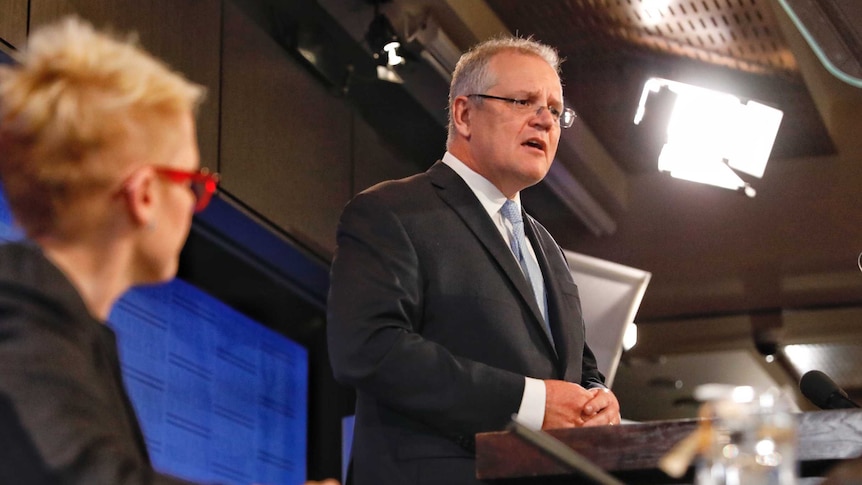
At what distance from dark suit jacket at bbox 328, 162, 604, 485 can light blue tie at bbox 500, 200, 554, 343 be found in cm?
2

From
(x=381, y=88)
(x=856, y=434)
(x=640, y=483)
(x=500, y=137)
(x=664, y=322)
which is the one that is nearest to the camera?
(x=856, y=434)

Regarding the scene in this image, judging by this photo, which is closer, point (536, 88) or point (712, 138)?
point (536, 88)

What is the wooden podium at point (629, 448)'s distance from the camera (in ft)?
5.36

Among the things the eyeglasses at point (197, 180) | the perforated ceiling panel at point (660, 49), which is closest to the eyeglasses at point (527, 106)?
the eyeglasses at point (197, 180)

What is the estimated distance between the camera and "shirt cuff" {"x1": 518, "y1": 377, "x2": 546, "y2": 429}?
6.84 feet

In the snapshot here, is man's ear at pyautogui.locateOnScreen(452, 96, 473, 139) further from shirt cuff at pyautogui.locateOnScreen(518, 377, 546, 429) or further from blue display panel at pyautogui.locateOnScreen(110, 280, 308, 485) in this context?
blue display panel at pyautogui.locateOnScreen(110, 280, 308, 485)

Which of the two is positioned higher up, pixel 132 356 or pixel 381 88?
pixel 381 88

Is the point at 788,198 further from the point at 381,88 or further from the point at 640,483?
the point at 640,483

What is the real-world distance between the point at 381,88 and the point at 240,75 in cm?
84

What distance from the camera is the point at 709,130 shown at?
180 inches

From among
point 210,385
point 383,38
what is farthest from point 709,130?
point 210,385

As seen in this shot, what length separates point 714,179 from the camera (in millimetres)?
4707

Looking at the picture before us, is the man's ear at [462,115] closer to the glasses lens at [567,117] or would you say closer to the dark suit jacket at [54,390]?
the glasses lens at [567,117]

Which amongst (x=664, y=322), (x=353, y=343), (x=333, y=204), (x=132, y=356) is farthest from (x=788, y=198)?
(x=353, y=343)
